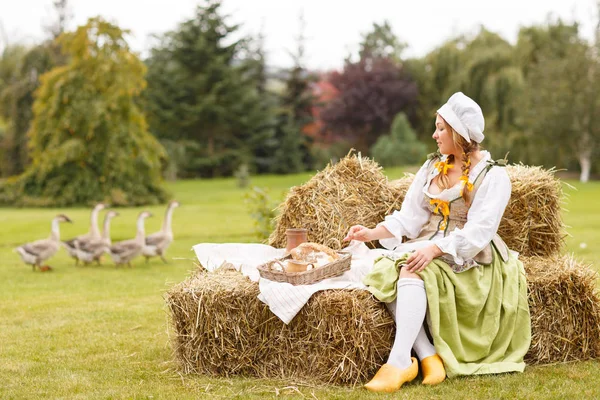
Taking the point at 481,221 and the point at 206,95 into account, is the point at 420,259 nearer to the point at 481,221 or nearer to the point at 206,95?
the point at 481,221

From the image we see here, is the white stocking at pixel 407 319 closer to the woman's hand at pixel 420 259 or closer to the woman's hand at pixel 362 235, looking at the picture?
the woman's hand at pixel 420 259

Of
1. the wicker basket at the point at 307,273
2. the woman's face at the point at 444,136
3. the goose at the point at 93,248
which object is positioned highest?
the woman's face at the point at 444,136

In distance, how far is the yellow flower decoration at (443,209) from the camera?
4.59 meters

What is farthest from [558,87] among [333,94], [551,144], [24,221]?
[24,221]

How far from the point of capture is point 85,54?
69.4 feet

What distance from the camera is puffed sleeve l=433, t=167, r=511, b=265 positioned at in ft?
14.0

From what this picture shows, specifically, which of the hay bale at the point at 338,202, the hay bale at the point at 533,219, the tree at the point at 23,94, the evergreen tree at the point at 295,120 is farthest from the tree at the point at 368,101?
the hay bale at the point at 533,219

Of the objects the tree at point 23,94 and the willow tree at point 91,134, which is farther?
the tree at point 23,94

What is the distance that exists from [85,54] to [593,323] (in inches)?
750

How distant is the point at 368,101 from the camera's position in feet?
117

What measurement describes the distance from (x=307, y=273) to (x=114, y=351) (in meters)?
1.83

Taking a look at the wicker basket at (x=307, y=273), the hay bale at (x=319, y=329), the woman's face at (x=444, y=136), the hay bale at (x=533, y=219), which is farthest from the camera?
the hay bale at (x=533, y=219)

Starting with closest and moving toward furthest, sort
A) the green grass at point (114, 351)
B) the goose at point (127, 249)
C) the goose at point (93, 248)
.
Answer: the green grass at point (114, 351) < the goose at point (127, 249) < the goose at point (93, 248)

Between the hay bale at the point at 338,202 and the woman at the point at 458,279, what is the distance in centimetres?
109
